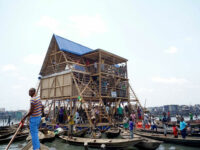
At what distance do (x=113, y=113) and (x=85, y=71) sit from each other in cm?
714

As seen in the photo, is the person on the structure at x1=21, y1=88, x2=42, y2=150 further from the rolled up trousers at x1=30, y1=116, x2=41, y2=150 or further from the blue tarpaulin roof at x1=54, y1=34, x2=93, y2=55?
the blue tarpaulin roof at x1=54, y1=34, x2=93, y2=55

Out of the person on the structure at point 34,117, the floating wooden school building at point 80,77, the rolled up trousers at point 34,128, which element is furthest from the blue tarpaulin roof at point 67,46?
the rolled up trousers at point 34,128

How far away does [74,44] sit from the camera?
80.8 ft

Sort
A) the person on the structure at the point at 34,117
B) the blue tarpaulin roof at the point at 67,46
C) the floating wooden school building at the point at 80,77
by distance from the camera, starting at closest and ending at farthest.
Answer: the person on the structure at the point at 34,117
the floating wooden school building at the point at 80,77
the blue tarpaulin roof at the point at 67,46

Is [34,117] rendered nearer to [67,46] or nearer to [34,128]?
[34,128]

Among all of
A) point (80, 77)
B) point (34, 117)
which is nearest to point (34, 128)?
point (34, 117)

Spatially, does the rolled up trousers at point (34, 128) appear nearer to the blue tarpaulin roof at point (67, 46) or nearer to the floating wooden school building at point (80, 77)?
the floating wooden school building at point (80, 77)

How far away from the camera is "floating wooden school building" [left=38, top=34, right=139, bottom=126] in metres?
19.6

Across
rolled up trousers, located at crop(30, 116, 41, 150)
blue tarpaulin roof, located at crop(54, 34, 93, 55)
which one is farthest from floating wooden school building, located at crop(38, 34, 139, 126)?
rolled up trousers, located at crop(30, 116, 41, 150)

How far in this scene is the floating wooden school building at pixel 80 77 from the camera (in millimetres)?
19641

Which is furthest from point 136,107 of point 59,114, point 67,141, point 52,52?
point 52,52

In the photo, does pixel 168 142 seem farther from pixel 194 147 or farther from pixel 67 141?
pixel 67 141

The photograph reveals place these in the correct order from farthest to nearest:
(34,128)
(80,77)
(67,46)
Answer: (67,46)
(80,77)
(34,128)

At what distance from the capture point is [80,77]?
21.4 meters
